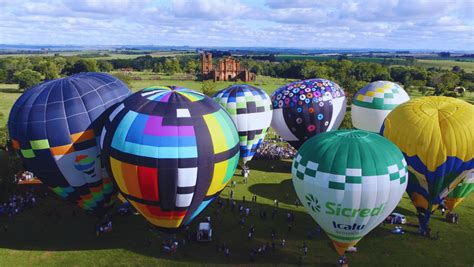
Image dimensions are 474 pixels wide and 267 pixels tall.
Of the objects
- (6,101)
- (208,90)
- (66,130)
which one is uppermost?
(66,130)

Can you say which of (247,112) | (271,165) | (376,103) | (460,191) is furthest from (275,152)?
(460,191)

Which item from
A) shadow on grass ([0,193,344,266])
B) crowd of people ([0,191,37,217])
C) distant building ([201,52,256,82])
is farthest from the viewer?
distant building ([201,52,256,82])

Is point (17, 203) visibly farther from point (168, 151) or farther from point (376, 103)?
point (376, 103)

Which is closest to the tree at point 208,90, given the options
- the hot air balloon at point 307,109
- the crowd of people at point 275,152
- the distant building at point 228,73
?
the crowd of people at point 275,152

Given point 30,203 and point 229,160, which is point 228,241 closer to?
point 229,160

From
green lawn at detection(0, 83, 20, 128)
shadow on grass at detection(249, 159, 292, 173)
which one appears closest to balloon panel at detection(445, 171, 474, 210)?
shadow on grass at detection(249, 159, 292, 173)

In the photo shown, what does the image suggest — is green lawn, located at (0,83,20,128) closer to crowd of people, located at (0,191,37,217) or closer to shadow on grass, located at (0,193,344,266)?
crowd of people, located at (0,191,37,217)
